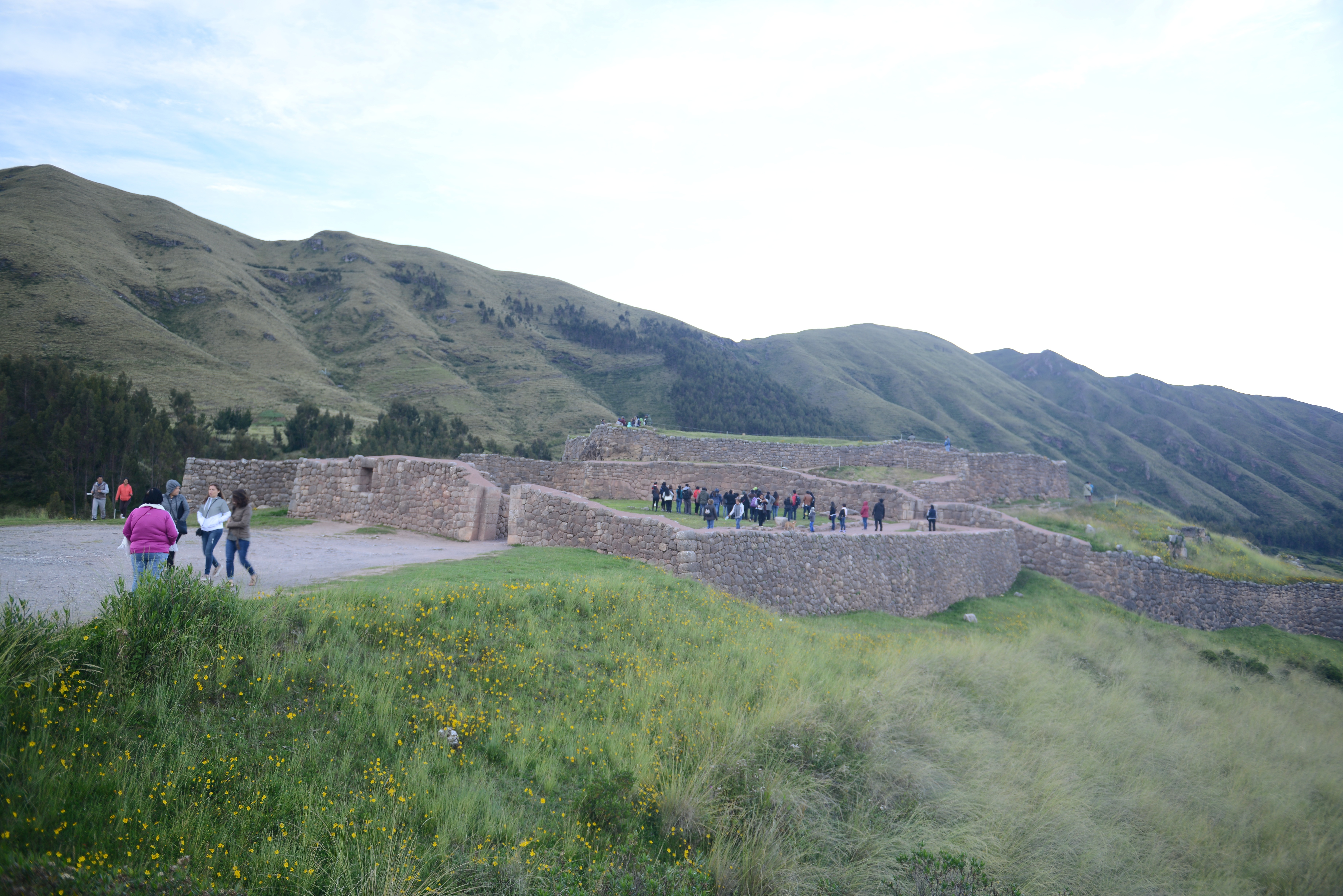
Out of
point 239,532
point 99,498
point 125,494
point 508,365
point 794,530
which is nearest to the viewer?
point 239,532

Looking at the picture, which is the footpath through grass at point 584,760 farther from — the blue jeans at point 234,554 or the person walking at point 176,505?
the person walking at point 176,505

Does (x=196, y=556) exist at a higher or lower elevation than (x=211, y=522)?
lower

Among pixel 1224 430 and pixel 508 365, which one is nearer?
pixel 508 365

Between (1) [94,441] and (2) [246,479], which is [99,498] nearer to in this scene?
(2) [246,479]

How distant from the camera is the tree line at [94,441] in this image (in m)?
22.5

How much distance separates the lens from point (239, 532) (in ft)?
32.5

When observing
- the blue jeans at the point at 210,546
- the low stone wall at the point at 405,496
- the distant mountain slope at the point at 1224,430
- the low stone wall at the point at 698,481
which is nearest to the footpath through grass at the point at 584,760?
the blue jeans at the point at 210,546

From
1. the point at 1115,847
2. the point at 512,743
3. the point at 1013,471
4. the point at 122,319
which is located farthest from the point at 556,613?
the point at 122,319

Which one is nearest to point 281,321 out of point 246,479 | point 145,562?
point 246,479

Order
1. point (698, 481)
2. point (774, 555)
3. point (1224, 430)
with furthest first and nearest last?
point (1224, 430) < point (698, 481) < point (774, 555)

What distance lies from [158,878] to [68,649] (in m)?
2.51

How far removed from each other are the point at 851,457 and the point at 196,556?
2768 centimetres

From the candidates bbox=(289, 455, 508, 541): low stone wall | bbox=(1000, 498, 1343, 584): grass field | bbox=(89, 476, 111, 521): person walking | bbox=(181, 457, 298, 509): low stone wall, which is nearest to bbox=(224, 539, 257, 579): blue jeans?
bbox=(289, 455, 508, 541): low stone wall

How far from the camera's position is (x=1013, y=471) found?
32.6 meters
